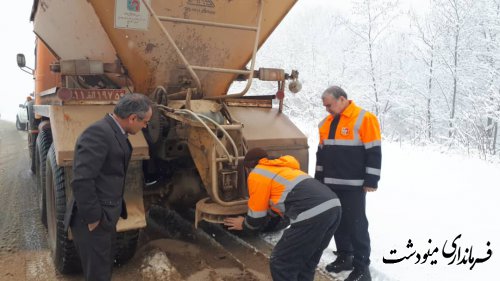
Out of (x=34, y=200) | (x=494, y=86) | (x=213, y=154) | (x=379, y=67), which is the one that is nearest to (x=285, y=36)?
(x=379, y=67)

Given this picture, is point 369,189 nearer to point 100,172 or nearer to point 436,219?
point 436,219

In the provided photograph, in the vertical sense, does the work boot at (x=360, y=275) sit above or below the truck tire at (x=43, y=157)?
below

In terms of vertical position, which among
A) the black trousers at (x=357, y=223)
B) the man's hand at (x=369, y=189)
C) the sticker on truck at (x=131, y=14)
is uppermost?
the sticker on truck at (x=131, y=14)

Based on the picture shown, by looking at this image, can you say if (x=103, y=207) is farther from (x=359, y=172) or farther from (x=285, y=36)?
(x=285, y=36)

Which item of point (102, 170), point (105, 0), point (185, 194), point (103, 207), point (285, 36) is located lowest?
point (185, 194)

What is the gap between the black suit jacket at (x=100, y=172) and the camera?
232 cm

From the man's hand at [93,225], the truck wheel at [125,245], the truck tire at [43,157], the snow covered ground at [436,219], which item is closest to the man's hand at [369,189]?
the snow covered ground at [436,219]

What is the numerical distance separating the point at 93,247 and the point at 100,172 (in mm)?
474

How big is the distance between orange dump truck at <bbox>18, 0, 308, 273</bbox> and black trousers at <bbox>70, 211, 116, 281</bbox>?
63cm

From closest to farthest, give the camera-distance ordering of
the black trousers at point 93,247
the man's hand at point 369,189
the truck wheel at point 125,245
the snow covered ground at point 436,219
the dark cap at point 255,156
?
the black trousers at point 93,247
the dark cap at point 255,156
the man's hand at point 369,189
the truck wheel at point 125,245
the snow covered ground at point 436,219

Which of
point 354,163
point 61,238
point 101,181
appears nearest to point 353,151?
point 354,163

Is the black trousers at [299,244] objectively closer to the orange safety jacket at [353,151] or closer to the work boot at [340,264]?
Result: the orange safety jacket at [353,151]

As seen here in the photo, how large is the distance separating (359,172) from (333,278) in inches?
37.2

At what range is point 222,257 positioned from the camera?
3.97m
